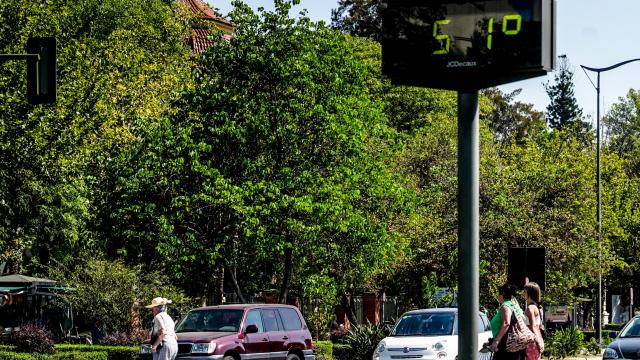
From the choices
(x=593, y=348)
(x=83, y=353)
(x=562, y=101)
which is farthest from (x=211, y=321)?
(x=562, y=101)

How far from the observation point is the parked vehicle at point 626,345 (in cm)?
2464

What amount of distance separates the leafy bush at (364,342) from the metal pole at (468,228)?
87.9 ft

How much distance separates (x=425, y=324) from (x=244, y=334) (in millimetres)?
4107

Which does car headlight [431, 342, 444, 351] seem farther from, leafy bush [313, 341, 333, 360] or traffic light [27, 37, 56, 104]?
traffic light [27, 37, 56, 104]

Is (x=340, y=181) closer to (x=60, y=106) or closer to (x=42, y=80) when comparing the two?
(x=60, y=106)

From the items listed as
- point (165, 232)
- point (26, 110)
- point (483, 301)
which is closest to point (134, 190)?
point (165, 232)

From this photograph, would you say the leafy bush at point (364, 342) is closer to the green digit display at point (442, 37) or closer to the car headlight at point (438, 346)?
the car headlight at point (438, 346)

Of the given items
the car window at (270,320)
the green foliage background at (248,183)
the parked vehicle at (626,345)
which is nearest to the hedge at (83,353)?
the green foliage background at (248,183)

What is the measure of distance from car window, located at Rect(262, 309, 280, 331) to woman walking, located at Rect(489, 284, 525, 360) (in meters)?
10.9

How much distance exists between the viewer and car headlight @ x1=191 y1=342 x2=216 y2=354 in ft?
77.5

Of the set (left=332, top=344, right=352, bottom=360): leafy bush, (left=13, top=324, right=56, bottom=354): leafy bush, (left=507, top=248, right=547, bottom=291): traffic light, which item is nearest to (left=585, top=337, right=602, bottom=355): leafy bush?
(left=332, top=344, right=352, bottom=360): leafy bush

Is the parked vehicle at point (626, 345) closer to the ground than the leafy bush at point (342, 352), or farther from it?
farther from it

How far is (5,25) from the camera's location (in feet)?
113

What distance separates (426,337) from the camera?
2566 centimetres
